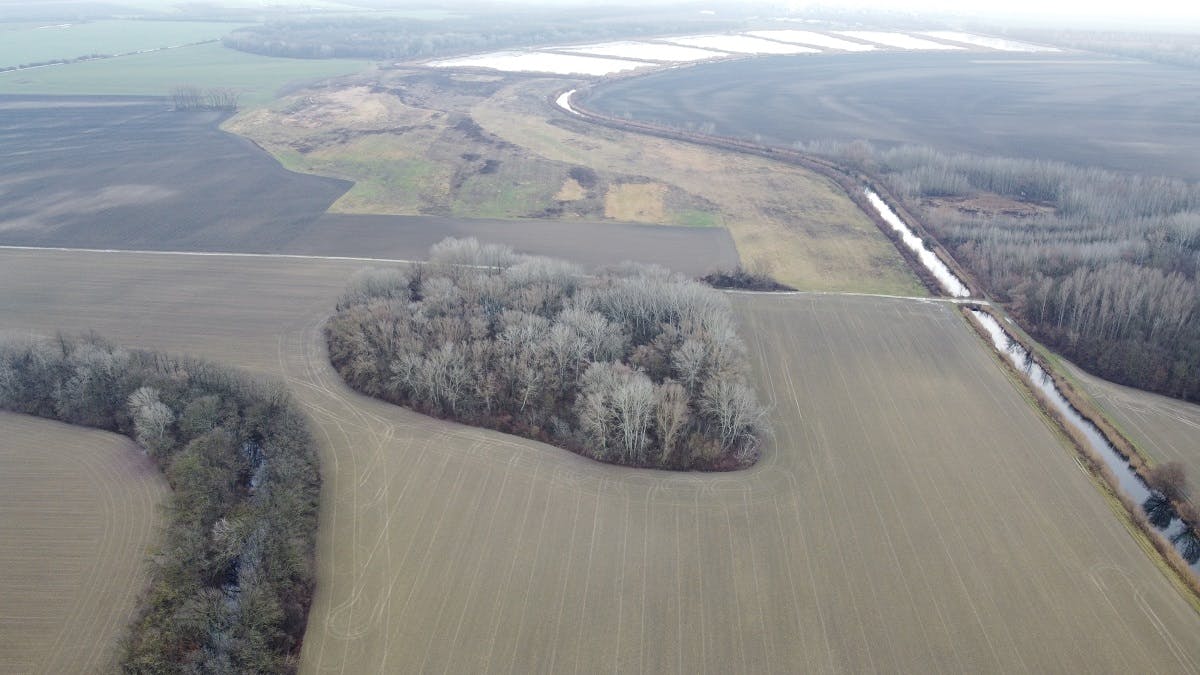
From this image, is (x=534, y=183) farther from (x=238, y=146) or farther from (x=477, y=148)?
(x=238, y=146)

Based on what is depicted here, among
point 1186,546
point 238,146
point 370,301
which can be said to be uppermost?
point 238,146

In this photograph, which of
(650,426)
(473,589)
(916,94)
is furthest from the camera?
(916,94)

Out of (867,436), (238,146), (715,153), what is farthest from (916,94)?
(238,146)

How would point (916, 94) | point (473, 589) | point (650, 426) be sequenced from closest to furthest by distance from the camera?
point (473, 589)
point (650, 426)
point (916, 94)

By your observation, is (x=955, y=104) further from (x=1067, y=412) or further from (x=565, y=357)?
(x=565, y=357)

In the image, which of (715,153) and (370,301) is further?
(715,153)

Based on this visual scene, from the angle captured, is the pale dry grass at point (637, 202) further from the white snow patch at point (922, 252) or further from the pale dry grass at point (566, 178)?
the white snow patch at point (922, 252)
